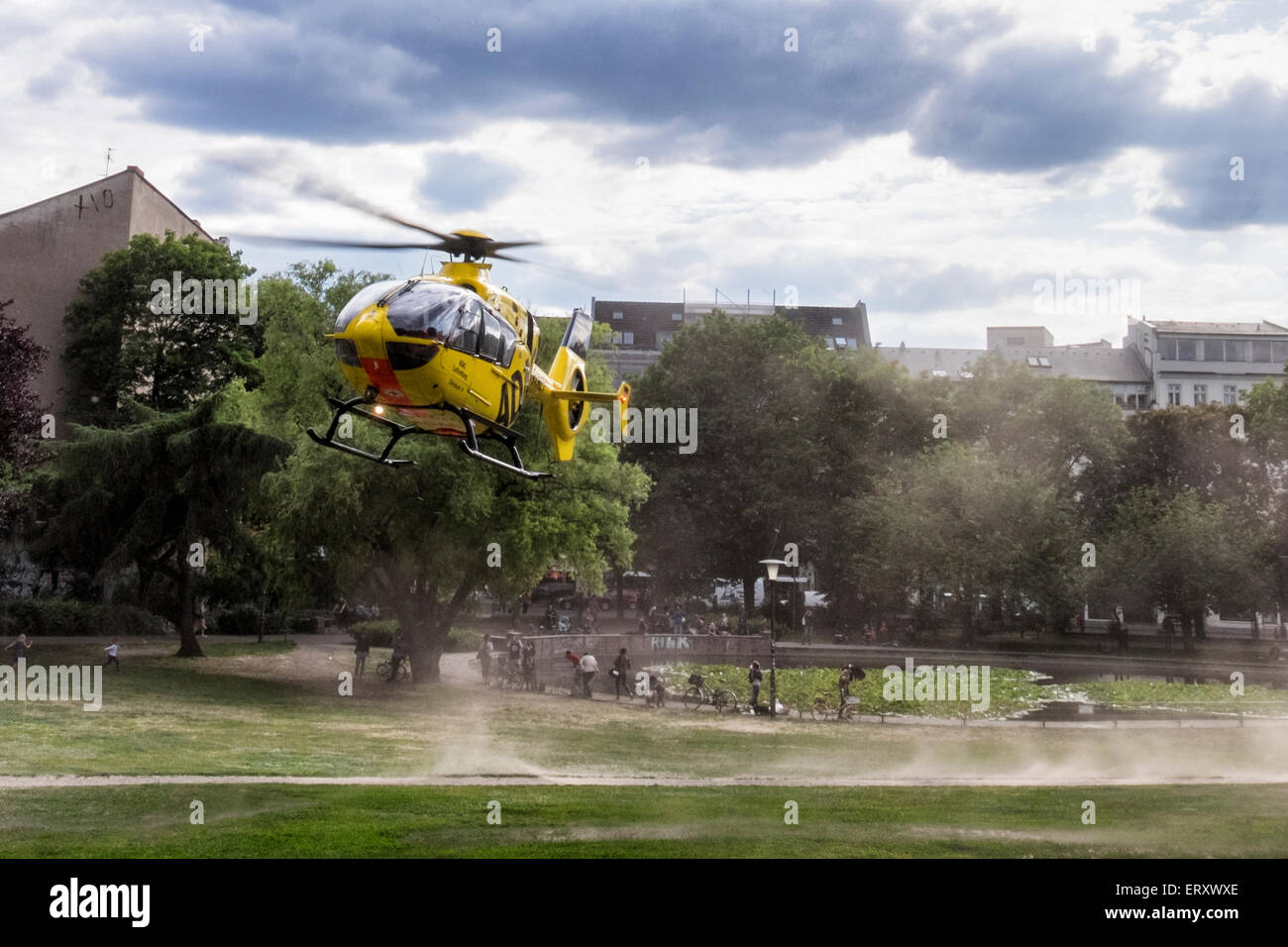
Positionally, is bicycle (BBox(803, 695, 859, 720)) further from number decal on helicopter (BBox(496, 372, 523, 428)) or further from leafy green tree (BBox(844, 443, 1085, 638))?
number decal on helicopter (BBox(496, 372, 523, 428))

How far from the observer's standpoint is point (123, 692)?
36469 millimetres

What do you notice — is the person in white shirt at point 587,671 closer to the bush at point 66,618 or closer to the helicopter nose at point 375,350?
the bush at point 66,618

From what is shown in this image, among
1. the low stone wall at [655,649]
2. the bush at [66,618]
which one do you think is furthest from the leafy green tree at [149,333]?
the low stone wall at [655,649]

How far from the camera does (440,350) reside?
17.3 meters

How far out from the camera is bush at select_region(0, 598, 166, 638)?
4838 centimetres

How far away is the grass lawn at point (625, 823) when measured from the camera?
18453mm

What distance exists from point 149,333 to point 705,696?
34085 millimetres

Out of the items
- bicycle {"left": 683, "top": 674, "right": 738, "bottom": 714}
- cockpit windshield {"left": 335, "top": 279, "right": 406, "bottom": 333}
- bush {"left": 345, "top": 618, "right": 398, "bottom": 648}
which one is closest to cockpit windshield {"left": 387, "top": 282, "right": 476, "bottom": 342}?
cockpit windshield {"left": 335, "top": 279, "right": 406, "bottom": 333}

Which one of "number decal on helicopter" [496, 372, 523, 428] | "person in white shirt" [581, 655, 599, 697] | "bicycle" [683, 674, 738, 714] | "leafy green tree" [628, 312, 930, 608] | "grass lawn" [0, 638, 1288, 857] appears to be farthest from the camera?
"leafy green tree" [628, 312, 930, 608]

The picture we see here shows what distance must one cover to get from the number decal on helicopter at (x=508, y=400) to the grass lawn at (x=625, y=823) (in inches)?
257

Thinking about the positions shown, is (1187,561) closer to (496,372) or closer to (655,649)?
(655,649)

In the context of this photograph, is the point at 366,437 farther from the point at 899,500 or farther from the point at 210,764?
the point at 899,500

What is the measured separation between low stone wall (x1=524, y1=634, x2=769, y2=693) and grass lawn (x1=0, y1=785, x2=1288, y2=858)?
1055 inches
